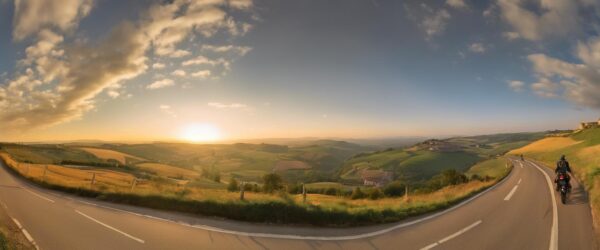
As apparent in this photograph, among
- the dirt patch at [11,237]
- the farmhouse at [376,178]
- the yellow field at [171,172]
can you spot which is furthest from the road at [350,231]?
the farmhouse at [376,178]

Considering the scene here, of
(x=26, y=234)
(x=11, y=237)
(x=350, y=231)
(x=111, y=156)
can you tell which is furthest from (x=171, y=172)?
(x=350, y=231)

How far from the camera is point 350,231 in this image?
1094 centimetres

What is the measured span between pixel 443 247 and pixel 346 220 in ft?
12.7

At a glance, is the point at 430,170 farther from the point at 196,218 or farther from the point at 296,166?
the point at 196,218

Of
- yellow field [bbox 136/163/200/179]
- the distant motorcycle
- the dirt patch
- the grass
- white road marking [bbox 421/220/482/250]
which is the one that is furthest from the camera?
the grass

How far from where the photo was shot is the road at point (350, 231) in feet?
31.5

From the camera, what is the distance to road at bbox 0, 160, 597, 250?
9.61m

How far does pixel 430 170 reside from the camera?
127375 mm

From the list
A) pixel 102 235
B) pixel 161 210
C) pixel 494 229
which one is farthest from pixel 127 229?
pixel 494 229

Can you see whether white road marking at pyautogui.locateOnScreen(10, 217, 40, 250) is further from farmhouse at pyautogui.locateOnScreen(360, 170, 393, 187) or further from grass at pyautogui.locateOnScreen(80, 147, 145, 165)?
grass at pyautogui.locateOnScreen(80, 147, 145, 165)

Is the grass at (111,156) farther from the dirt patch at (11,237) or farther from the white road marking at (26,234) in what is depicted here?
the dirt patch at (11,237)

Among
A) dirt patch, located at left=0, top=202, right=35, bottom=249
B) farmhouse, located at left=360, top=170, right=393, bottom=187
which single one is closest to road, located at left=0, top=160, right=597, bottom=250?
dirt patch, located at left=0, top=202, right=35, bottom=249

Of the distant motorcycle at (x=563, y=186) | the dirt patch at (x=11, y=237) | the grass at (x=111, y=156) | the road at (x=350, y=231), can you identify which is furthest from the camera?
the grass at (x=111, y=156)

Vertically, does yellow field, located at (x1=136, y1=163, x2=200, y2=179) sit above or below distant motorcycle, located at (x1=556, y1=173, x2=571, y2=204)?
below
